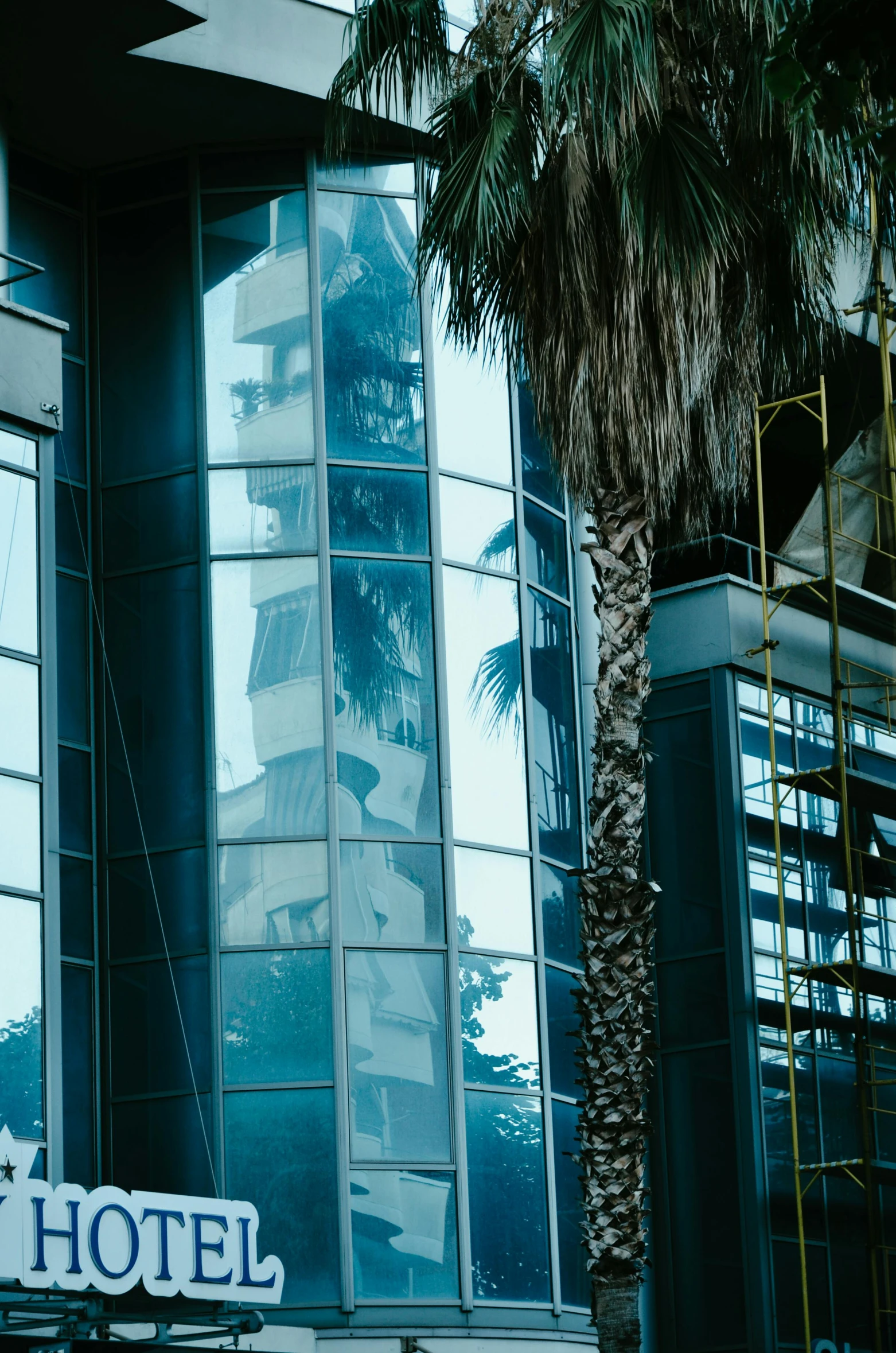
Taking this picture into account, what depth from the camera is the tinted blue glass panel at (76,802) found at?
18906mm

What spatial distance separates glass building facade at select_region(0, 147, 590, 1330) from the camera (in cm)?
1773

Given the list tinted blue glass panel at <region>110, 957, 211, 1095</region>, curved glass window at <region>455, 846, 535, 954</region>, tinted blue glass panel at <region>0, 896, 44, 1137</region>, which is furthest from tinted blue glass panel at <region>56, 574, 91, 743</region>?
curved glass window at <region>455, 846, 535, 954</region>

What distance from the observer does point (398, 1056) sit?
18.0m

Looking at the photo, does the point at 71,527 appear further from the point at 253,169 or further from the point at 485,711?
the point at 485,711

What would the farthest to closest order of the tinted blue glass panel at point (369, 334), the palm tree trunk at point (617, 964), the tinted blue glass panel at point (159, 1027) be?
the tinted blue glass panel at point (369, 334) → the tinted blue glass panel at point (159, 1027) → the palm tree trunk at point (617, 964)

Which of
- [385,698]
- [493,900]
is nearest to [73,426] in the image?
[385,698]

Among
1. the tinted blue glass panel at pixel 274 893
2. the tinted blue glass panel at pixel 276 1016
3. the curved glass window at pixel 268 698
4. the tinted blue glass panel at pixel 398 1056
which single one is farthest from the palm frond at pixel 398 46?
the tinted blue glass panel at pixel 398 1056

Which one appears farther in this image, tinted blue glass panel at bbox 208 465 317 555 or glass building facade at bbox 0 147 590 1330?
tinted blue glass panel at bbox 208 465 317 555

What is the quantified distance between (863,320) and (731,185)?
39.7 feet

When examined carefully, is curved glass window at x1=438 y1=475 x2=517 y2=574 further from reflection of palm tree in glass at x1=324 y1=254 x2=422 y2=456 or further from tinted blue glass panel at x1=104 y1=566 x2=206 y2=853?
tinted blue glass panel at x1=104 y1=566 x2=206 y2=853

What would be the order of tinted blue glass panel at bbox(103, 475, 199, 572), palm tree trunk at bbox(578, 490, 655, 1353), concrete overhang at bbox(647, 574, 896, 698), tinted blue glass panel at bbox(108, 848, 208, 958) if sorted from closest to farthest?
Result: palm tree trunk at bbox(578, 490, 655, 1353)
tinted blue glass panel at bbox(108, 848, 208, 958)
tinted blue glass panel at bbox(103, 475, 199, 572)
concrete overhang at bbox(647, 574, 896, 698)

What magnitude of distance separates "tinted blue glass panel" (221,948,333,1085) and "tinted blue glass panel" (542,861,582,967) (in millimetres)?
2487

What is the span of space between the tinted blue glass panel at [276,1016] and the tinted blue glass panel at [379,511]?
12.9ft

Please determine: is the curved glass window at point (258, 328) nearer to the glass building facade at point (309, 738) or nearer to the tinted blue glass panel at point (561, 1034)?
the glass building facade at point (309, 738)
